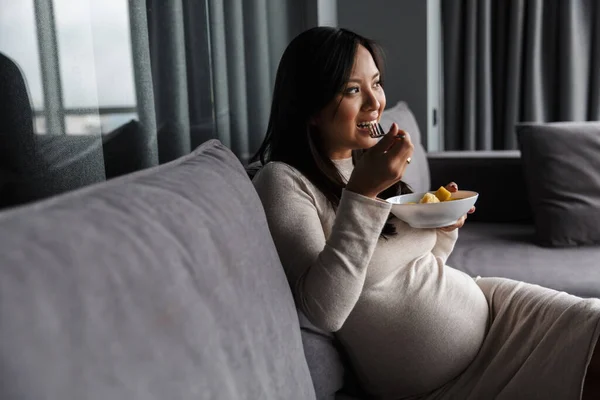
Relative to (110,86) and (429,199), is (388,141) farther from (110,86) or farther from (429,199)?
(110,86)

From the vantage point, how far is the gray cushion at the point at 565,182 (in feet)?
6.79

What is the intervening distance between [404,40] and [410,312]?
2015 millimetres

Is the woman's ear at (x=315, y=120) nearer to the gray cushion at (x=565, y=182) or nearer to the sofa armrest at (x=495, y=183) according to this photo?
the gray cushion at (x=565, y=182)

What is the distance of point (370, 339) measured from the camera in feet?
3.97

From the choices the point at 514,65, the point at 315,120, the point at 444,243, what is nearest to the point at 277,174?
the point at 315,120

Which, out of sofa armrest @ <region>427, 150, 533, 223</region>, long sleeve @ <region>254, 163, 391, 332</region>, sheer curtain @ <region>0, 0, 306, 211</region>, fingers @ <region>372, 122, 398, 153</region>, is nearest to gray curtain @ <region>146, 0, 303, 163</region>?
sheer curtain @ <region>0, 0, 306, 211</region>

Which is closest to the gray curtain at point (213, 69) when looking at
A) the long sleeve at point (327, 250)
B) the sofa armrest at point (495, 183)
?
the long sleeve at point (327, 250)

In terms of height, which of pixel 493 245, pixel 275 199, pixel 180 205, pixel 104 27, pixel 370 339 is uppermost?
pixel 104 27

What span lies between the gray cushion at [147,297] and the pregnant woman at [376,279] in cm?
23

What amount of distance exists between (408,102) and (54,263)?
2691mm

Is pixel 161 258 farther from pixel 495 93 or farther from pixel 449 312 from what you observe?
pixel 495 93

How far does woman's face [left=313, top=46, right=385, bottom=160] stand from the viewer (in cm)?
126

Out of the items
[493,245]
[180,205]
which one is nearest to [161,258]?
[180,205]

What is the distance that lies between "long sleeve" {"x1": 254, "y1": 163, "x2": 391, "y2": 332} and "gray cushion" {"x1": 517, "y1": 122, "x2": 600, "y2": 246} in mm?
1225
